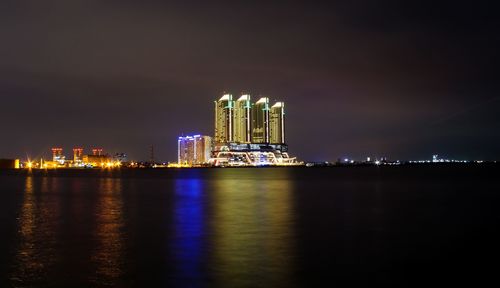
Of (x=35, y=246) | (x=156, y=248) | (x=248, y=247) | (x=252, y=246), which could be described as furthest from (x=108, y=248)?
(x=252, y=246)

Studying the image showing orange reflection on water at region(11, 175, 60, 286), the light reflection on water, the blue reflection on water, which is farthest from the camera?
the blue reflection on water

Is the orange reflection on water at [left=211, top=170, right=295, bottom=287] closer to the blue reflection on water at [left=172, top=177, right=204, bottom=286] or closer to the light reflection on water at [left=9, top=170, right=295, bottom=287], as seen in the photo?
the light reflection on water at [left=9, top=170, right=295, bottom=287]

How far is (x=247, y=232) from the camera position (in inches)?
923

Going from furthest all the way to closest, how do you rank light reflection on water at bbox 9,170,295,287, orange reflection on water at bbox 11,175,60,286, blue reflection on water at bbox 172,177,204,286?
blue reflection on water at bbox 172,177,204,286 < orange reflection on water at bbox 11,175,60,286 < light reflection on water at bbox 9,170,295,287

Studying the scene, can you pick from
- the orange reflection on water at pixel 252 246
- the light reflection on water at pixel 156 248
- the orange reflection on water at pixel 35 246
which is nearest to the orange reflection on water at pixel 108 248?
the light reflection on water at pixel 156 248

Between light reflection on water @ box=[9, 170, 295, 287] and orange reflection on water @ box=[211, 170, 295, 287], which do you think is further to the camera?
orange reflection on water @ box=[211, 170, 295, 287]

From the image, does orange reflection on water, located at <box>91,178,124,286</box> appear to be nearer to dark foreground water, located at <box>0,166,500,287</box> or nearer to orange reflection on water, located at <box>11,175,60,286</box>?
dark foreground water, located at <box>0,166,500,287</box>

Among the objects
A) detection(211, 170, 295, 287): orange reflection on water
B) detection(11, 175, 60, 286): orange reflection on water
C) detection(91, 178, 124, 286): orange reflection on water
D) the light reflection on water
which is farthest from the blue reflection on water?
detection(11, 175, 60, 286): orange reflection on water

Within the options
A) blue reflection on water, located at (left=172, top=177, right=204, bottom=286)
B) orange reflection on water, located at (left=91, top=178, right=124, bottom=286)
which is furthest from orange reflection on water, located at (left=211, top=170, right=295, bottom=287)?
orange reflection on water, located at (left=91, top=178, right=124, bottom=286)

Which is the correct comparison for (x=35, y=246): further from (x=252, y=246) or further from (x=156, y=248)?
(x=252, y=246)

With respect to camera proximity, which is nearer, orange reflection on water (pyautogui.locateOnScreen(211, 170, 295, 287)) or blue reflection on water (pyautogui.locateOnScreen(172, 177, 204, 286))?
orange reflection on water (pyautogui.locateOnScreen(211, 170, 295, 287))

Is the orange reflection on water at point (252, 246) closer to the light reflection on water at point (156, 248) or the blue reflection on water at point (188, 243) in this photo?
the light reflection on water at point (156, 248)

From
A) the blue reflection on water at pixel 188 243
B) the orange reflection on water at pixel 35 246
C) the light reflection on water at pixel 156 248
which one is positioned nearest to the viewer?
the light reflection on water at pixel 156 248

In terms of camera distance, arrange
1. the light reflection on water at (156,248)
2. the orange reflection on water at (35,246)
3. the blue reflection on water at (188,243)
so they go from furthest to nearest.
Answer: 1. the blue reflection on water at (188,243)
2. the orange reflection on water at (35,246)
3. the light reflection on water at (156,248)
